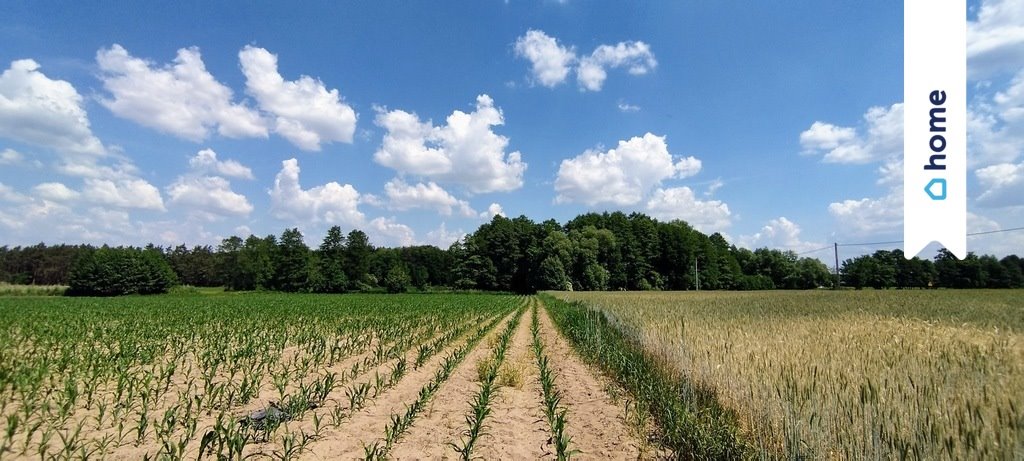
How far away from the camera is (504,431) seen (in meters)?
6.23

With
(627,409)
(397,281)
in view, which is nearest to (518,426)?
(627,409)

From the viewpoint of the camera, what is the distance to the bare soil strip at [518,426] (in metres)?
5.49

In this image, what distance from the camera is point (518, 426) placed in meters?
6.51

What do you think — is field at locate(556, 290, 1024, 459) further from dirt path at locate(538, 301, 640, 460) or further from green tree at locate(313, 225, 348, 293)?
green tree at locate(313, 225, 348, 293)

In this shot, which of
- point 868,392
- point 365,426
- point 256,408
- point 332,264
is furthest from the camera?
point 332,264

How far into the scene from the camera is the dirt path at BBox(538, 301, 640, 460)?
5512 mm

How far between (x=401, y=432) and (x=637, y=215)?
107 m

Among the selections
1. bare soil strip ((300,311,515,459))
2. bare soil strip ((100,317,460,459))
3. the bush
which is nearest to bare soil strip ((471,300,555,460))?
bare soil strip ((300,311,515,459))

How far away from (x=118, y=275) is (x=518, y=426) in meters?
92.0

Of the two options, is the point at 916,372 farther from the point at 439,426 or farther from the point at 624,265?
the point at 624,265

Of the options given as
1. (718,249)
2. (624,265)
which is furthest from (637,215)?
(624,265)

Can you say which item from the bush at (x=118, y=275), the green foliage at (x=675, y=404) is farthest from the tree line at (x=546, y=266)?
the green foliage at (x=675, y=404)

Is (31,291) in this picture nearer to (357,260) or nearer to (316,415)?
(357,260)

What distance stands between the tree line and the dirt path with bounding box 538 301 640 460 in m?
62.8
